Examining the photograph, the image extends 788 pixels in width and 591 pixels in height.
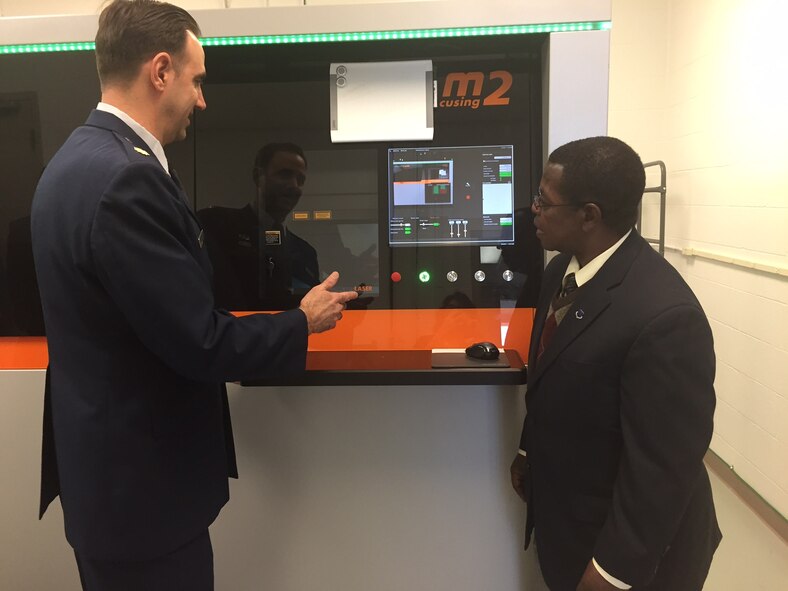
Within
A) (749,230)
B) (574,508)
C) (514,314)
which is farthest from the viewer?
(749,230)

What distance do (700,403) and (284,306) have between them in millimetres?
1094

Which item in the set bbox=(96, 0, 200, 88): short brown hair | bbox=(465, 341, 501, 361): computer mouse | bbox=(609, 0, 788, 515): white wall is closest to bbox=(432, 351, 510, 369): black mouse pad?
bbox=(465, 341, 501, 361): computer mouse

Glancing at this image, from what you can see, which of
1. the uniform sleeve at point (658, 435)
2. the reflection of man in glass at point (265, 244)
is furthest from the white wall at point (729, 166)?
the reflection of man in glass at point (265, 244)

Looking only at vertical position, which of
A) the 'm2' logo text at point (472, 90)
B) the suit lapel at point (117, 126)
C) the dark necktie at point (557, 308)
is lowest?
the dark necktie at point (557, 308)

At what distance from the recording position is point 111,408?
1.11 metres

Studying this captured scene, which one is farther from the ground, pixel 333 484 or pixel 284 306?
pixel 284 306

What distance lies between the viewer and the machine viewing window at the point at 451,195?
1.58m

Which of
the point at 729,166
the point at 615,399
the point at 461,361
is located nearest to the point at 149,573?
the point at 461,361

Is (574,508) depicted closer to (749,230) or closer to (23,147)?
(23,147)

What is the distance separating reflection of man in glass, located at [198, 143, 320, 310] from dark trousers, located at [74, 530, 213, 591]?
693mm

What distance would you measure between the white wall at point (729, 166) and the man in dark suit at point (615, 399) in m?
1.78

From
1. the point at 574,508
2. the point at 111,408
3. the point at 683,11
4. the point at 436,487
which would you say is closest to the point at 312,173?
the point at 111,408

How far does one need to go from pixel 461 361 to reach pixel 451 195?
0.46m

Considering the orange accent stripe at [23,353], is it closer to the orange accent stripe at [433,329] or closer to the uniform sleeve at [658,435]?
the orange accent stripe at [433,329]
